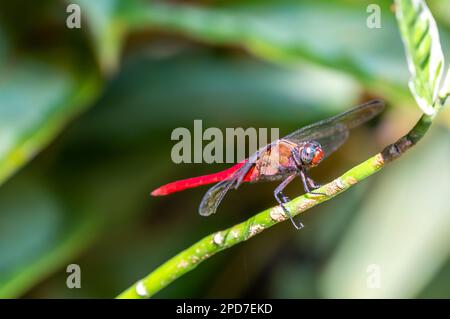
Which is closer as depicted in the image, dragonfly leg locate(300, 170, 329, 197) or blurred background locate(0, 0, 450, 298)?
dragonfly leg locate(300, 170, 329, 197)

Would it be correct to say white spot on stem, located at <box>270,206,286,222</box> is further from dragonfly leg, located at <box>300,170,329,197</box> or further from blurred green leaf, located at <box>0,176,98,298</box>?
blurred green leaf, located at <box>0,176,98,298</box>

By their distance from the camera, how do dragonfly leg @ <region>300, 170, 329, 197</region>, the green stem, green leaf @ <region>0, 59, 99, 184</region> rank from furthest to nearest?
green leaf @ <region>0, 59, 99, 184</region> → dragonfly leg @ <region>300, 170, 329, 197</region> → the green stem

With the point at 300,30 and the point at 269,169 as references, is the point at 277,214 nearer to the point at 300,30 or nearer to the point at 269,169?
the point at 269,169

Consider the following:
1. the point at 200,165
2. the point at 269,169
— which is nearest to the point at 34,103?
the point at 200,165

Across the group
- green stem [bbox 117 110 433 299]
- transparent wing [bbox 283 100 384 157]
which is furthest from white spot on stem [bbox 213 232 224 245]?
transparent wing [bbox 283 100 384 157]

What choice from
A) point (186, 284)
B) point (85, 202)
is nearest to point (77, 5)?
point (85, 202)

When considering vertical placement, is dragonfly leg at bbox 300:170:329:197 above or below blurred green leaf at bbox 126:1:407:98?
below
